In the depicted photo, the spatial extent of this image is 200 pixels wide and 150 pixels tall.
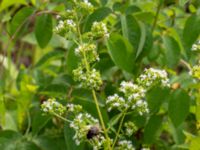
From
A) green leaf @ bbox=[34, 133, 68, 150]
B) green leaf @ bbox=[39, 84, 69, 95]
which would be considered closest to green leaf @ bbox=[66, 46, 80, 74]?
green leaf @ bbox=[39, 84, 69, 95]

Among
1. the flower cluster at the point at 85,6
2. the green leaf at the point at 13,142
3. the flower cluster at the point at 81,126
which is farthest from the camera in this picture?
the green leaf at the point at 13,142

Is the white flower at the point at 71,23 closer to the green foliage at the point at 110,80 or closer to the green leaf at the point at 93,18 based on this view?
the green foliage at the point at 110,80

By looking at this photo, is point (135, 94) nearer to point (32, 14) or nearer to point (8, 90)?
point (32, 14)

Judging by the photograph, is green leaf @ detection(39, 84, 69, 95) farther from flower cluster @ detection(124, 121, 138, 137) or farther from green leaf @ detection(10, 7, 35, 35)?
flower cluster @ detection(124, 121, 138, 137)

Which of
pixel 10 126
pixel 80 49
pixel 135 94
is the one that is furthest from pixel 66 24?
pixel 10 126

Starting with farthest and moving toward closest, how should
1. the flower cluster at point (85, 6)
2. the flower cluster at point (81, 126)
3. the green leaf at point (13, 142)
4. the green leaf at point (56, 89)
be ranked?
the green leaf at point (56, 89) < the green leaf at point (13, 142) < the flower cluster at point (85, 6) < the flower cluster at point (81, 126)

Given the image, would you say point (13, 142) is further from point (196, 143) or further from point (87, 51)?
point (196, 143)

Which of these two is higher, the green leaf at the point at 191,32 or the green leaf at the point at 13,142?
the green leaf at the point at 191,32

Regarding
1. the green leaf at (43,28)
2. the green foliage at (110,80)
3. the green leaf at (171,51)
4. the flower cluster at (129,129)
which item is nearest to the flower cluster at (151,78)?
the green foliage at (110,80)
